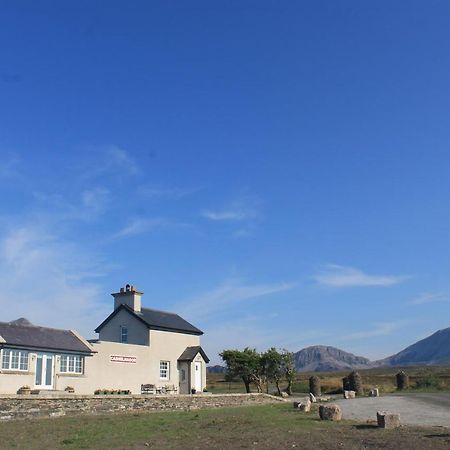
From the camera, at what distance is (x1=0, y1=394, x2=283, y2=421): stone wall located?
2198 centimetres

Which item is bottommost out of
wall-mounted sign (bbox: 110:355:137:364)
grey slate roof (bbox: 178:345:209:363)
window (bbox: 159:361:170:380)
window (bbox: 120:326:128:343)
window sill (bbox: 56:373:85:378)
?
window sill (bbox: 56:373:85:378)

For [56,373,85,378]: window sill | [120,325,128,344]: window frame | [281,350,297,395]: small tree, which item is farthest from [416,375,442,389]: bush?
[56,373,85,378]: window sill

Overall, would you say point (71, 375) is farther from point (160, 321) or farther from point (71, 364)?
point (160, 321)

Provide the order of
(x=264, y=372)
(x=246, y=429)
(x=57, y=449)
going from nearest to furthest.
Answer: (x=57, y=449) → (x=246, y=429) → (x=264, y=372)

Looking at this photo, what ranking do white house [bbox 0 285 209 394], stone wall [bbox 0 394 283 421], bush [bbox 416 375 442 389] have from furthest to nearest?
bush [bbox 416 375 442 389] < white house [bbox 0 285 209 394] < stone wall [bbox 0 394 283 421]

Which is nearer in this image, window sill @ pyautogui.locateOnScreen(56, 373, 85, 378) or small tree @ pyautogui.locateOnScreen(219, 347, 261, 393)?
window sill @ pyautogui.locateOnScreen(56, 373, 85, 378)

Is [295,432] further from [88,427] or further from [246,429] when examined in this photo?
[88,427]

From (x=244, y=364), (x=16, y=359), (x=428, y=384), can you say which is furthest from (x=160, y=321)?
(x=428, y=384)

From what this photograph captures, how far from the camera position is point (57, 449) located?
46.5 ft

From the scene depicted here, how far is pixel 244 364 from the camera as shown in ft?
142

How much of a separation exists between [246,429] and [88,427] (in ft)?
17.8

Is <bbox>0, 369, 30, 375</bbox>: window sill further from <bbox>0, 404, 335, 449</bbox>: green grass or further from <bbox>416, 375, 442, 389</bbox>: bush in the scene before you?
<bbox>416, 375, 442, 389</bbox>: bush

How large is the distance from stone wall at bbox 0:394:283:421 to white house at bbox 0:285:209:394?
4.18 m

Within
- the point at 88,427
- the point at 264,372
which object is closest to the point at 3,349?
the point at 88,427
